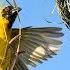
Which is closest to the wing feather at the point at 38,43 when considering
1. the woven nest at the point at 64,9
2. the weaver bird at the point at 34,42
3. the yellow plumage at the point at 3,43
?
the weaver bird at the point at 34,42

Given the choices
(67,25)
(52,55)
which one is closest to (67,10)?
(67,25)

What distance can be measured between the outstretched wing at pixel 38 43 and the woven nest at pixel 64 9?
0.41 m

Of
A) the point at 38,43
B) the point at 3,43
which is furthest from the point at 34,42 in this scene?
the point at 3,43

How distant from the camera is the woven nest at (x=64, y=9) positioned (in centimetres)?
224

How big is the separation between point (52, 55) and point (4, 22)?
0.43 metres

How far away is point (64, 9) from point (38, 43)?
2.17ft

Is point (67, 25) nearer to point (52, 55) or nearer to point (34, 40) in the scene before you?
point (52, 55)

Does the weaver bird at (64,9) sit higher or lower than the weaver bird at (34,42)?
higher

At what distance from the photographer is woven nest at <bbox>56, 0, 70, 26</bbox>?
2.24 metres

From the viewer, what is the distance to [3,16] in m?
2.59

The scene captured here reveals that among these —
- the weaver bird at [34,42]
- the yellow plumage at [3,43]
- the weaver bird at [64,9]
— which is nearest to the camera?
the yellow plumage at [3,43]

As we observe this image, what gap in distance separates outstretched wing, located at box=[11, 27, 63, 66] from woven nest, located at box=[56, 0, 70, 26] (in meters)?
0.41

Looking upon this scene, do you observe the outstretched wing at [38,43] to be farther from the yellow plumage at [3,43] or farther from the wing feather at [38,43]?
the yellow plumage at [3,43]

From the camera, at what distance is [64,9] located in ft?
7.46
